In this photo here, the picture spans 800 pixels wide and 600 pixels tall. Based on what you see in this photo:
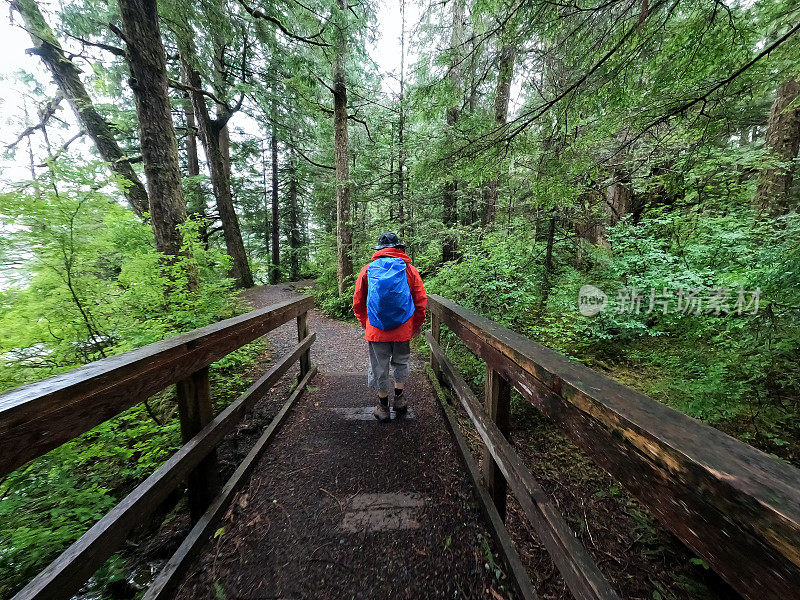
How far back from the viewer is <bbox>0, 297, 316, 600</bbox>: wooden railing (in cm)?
105

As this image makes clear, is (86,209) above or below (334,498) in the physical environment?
above

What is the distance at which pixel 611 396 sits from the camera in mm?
1031

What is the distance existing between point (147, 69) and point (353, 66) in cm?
656

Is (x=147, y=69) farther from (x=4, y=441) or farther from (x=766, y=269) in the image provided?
(x=766, y=269)

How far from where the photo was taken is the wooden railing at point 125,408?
1.05 m

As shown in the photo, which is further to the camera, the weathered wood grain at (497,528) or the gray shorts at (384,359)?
the gray shorts at (384,359)

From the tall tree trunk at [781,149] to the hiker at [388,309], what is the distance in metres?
7.01

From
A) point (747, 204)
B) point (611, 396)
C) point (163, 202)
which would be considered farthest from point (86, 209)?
point (747, 204)

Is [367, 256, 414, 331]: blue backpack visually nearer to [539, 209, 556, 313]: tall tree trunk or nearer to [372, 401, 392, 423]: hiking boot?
[372, 401, 392, 423]: hiking boot

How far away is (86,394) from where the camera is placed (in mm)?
1233

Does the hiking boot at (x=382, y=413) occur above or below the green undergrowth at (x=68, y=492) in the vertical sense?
below

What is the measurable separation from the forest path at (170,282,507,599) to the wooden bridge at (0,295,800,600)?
0.5 inches

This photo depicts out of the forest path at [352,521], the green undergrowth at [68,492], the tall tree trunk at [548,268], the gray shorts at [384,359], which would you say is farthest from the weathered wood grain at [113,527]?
the tall tree trunk at [548,268]

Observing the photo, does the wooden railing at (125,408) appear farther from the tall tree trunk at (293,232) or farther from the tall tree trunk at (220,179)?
the tall tree trunk at (293,232)
